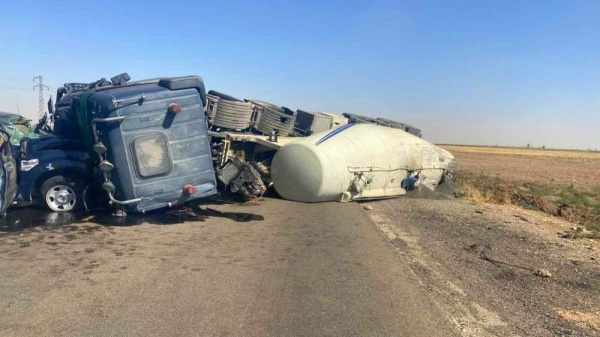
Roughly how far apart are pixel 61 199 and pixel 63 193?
13cm

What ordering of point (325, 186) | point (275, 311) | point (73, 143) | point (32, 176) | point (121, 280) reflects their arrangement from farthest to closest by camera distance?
1. point (325, 186)
2. point (73, 143)
3. point (32, 176)
4. point (121, 280)
5. point (275, 311)

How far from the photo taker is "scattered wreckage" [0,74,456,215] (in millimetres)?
9109

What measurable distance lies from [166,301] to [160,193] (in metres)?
4.48

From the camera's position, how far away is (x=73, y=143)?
10.5 metres

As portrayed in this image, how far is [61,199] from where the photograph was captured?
10.0 meters

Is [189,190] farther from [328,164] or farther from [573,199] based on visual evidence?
[573,199]

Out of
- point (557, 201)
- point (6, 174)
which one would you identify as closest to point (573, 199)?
point (557, 201)

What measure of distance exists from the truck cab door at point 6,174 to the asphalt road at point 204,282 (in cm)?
58

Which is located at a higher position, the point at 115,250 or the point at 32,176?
the point at 32,176

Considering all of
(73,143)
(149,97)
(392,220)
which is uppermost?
(149,97)

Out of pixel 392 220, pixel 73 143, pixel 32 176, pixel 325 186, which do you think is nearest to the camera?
pixel 32 176

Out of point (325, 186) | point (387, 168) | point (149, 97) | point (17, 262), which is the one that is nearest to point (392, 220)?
Result: point (325, 186)

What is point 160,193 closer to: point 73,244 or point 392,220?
point 73,244

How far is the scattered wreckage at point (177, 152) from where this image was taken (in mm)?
9109
